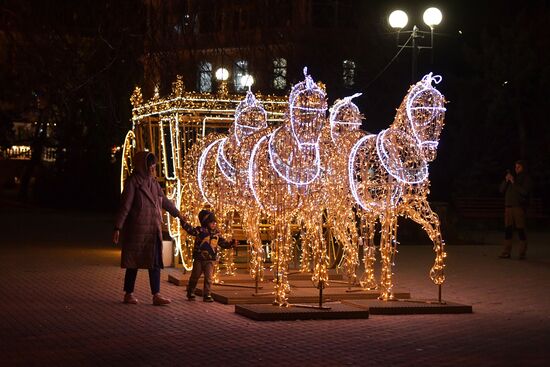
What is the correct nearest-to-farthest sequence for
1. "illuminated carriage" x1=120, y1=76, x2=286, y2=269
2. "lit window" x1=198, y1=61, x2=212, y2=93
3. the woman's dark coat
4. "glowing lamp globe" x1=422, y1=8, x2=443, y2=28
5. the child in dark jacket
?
the woman's dark coat → the child in dark jacket → "illuminated carriage" x1=120, y1=76, x2=286, y2=269 → "lit window" x1=198, y1=61, x2=212, y2=93 → "glowing lamp globe" x1=422, y1=8, x2=443, y2=28

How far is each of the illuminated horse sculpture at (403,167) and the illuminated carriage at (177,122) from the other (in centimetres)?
474

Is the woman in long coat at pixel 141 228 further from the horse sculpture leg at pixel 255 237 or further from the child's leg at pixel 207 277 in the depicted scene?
the horse sculpture leg at pixel 255 237

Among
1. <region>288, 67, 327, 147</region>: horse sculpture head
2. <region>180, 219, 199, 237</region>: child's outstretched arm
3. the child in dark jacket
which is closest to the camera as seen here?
<region>288, 67, 327, 147</region>: horse sculpture head

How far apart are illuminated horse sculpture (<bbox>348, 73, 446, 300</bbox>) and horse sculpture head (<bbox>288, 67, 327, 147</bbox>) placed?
1103 mm

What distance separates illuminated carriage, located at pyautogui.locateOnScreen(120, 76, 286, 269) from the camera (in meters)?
19.7

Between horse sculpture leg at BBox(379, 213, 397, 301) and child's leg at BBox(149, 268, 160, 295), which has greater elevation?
horse sculpture leg at BBox(379, 213, 397, 301)

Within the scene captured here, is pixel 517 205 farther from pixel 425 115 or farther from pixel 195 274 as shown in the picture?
pixel 195 274

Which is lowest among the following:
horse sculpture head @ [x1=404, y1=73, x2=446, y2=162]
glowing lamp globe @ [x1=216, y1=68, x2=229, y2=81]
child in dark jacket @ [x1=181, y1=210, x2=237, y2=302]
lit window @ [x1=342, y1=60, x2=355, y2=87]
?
child in dark jacket @ [x1=181, y1=210, x2=237, y2=302]

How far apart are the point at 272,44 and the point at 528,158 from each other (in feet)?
86.0

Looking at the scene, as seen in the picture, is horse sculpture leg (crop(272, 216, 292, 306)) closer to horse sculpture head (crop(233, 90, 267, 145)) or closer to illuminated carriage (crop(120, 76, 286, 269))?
horse sculpture head (crop(233, 90, 267, 145))

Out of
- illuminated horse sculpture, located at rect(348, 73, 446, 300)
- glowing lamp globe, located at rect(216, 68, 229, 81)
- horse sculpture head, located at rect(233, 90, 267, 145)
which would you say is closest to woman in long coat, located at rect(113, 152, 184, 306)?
horse sculpture head, located at rect(233, 90, 267, 145)

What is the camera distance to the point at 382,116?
118ft

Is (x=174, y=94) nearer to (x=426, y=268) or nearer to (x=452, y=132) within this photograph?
(x=426, y=268)

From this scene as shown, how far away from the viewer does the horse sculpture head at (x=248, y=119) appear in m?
16.7
